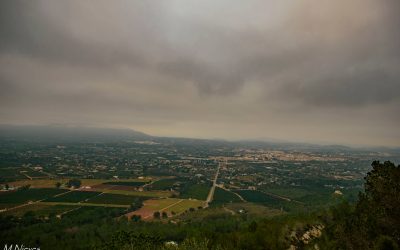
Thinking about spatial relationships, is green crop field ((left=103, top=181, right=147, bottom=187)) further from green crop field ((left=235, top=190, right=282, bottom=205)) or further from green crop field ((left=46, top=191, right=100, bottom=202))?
green crop field ((left=235, top=190, right=282, bottom=205))

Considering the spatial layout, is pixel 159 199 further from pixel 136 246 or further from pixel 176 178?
pixel 136 246

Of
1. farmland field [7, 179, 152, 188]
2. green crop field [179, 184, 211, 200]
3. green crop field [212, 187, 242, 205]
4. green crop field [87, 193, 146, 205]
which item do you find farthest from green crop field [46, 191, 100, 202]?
green crop field [212, 187, 242, 205]

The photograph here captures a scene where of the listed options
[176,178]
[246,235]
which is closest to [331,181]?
[176,178]

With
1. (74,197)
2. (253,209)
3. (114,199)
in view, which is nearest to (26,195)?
(74,197)

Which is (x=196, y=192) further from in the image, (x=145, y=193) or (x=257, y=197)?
(x=257, y=197)

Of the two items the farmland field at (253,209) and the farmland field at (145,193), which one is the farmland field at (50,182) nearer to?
the farmland field at (145,193)

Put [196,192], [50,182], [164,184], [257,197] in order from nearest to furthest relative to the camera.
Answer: [257,197] → [196,192] → [50,182] → [164,184]
